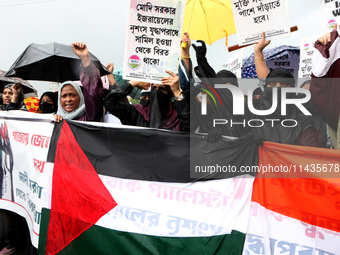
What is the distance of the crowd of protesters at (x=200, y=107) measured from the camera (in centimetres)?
244

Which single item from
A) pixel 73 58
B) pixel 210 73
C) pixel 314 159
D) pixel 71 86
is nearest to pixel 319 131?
pixel 314 159

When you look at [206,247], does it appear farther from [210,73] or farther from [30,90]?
[30,90]

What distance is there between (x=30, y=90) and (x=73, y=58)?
14.9 feet

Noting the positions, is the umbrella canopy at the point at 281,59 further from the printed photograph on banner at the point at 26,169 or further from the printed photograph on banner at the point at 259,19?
the printed photograph on banner at the point at 26,169

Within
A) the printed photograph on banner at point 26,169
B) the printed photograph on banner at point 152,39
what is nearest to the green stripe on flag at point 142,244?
the printed photograph on banner at point 26,169

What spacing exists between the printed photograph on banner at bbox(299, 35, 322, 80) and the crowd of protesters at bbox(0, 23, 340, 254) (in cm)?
208

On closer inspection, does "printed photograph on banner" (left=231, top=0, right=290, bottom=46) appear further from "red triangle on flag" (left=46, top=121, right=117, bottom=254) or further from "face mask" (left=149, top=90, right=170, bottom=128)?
"red triangle on flag" (left=46, top=121, right=117, bottom=254)

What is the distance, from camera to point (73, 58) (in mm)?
4352

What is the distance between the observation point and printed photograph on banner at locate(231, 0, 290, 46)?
9.09 feet

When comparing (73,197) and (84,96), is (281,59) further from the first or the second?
(73,197)

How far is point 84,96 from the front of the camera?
3.05 meters

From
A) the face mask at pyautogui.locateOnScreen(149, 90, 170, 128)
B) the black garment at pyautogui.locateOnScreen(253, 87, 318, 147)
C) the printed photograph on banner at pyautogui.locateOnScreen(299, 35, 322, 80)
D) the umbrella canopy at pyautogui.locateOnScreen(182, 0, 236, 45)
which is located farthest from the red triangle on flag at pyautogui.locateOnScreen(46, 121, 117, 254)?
the printed photograph on banner at pyautogui.locateOnScreen(299, 35, 322, 80)

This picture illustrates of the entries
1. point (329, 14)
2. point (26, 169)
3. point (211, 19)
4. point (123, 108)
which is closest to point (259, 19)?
point (329, 14)

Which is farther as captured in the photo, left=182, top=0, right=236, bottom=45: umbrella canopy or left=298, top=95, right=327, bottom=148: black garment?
left=182, top=0, right=236, bottom=45: umbrella canopy
